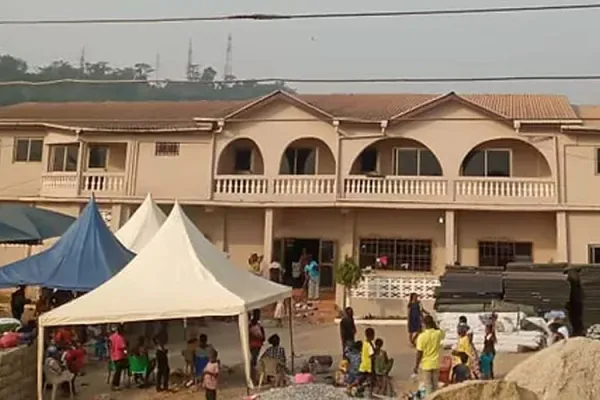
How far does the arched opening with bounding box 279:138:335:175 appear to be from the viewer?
24953 mm

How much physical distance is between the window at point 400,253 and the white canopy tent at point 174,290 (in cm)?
1024

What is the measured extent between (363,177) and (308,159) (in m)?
2.99

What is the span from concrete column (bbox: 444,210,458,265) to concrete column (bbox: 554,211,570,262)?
3.24 metres

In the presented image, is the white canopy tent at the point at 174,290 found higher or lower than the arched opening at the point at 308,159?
lower

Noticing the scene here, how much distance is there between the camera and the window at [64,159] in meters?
26.9

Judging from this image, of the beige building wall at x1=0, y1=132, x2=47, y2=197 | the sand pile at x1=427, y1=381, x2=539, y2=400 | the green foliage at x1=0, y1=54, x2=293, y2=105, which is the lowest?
the sand pile at x1=427, y1=381, x2=539, y2=400

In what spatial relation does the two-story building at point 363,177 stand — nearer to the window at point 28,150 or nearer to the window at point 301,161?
the window at point 301,161

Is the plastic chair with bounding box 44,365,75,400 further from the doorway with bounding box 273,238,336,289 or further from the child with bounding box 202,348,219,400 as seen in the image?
the doorway with bounding box 273,238,336,289

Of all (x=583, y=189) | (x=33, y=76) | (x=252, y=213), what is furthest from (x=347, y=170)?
(x=33, y=76)

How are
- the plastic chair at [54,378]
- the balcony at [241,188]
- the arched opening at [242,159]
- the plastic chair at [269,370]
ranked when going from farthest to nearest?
the arched opening at [242,159], the balcony at [241,188], the plastic chair at [269,370], the plastic chair at [54,378]

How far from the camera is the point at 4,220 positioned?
60.3 feet

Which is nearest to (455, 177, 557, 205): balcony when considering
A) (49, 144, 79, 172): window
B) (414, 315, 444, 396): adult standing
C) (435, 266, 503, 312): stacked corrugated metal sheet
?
(435, 266, 503, 312): stacked corrugated metal sheet

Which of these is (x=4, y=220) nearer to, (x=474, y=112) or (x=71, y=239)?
(x=71, y=239)

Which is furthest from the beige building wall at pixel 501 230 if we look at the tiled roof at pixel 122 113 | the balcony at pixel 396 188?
the tiled roof at pixel 122 113
